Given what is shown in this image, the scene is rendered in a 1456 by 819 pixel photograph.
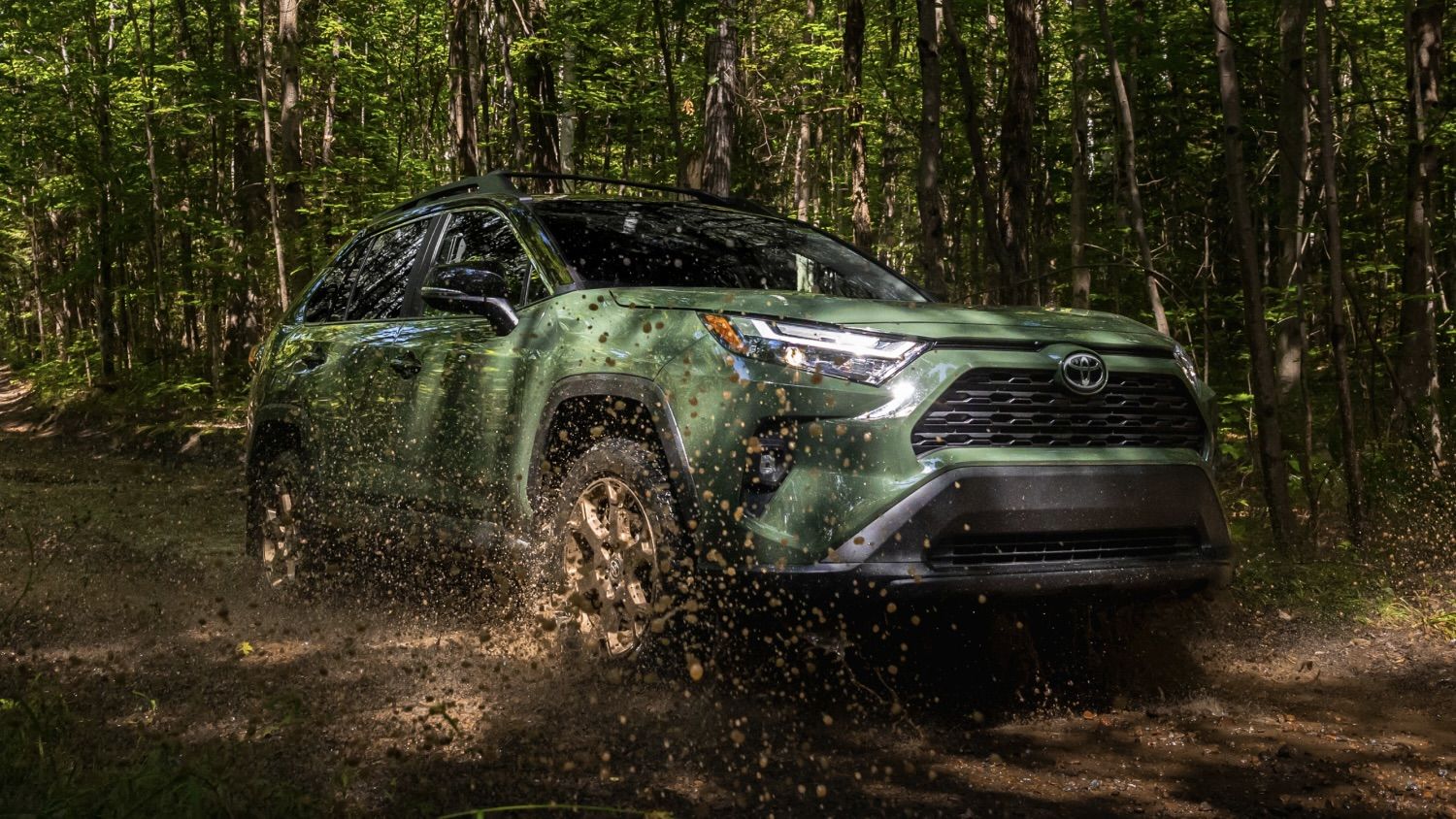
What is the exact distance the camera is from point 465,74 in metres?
13.6

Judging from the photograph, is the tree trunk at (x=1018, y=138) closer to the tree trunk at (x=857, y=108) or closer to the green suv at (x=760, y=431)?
the green suv at (x=760, y=431)

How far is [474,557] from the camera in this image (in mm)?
4969

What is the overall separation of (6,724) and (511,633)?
1.78 metres

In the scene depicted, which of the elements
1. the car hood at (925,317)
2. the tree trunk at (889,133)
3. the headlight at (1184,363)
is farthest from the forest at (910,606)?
the tree trunk at (889,133)

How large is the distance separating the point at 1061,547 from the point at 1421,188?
601cm

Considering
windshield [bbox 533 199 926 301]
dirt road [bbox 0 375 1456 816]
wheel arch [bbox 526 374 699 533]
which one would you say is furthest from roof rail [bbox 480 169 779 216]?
dirt road [bbox 0 375 1456 816]

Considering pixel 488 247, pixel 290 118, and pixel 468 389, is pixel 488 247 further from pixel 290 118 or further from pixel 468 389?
pixel 290 118

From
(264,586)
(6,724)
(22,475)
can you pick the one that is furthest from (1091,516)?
(22,475)

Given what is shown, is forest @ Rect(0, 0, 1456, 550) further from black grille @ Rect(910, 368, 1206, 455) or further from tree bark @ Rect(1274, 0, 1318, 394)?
black grille @ Rect(910, 368, 1206, 455)

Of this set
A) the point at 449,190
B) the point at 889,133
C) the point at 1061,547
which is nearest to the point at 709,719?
the point at 1061,547

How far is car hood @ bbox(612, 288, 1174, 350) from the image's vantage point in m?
3.90

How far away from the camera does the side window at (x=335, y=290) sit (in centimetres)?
641

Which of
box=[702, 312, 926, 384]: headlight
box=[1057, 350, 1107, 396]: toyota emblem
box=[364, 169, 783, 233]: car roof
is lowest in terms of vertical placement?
box=[1057, 350, 1107, 396]: toyota emblem

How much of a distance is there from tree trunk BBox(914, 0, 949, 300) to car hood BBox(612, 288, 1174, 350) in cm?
437
